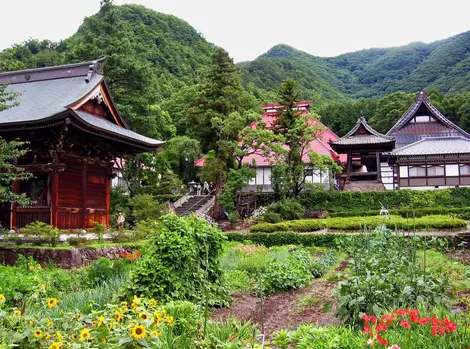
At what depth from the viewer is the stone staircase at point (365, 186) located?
113ft

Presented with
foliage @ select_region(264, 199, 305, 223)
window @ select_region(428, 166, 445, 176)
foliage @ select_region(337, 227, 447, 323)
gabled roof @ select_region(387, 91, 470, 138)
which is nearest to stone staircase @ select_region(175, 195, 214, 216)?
foliage @ select_region(264, 199, 305, 223)

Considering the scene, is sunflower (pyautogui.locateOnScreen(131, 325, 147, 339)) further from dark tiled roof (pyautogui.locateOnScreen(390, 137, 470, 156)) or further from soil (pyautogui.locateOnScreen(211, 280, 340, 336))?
dark tiled roof (pyautogui.locateOnScreen(390, 137, 470, 156))

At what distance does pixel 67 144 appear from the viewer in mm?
16797

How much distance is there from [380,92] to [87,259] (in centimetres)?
8873

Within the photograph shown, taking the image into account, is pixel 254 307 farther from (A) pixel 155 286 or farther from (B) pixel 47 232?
(B) pixel 47 232

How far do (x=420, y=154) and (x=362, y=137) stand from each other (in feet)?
15.9

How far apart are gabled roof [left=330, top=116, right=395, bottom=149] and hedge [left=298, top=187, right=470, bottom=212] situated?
6.19 metres

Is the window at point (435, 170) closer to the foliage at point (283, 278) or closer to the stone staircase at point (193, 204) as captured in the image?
the stone staircase at point (193, 204)

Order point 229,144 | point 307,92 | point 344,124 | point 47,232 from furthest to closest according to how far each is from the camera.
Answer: point 307,92
point 344,124
point 229,144
point 47,232

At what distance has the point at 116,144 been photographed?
65.4 ft

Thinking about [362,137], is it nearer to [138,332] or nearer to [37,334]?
[138,332]

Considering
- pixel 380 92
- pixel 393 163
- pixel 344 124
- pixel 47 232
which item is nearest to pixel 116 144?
pixel 47 232

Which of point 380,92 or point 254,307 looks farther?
point 380,92

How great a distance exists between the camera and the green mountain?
3100 inches
